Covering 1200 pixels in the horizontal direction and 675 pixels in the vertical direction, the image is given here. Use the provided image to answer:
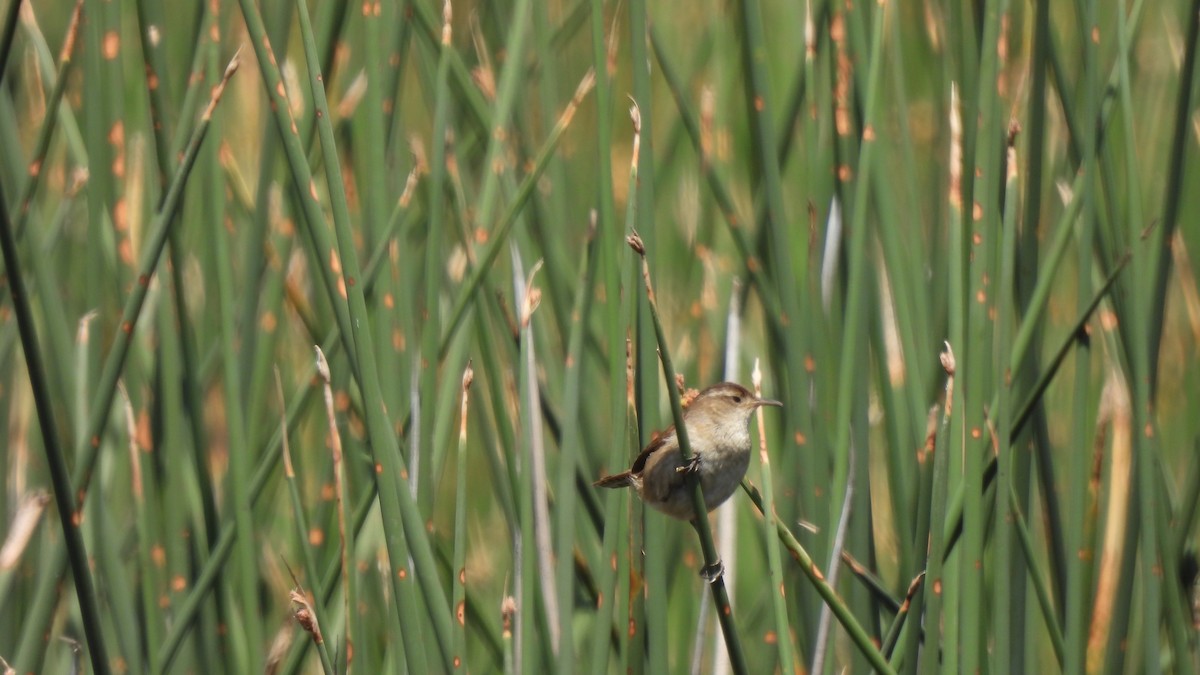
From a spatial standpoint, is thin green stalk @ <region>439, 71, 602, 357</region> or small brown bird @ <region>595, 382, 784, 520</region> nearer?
thin green stalk @ <region>439, 71, 602, 357</region>

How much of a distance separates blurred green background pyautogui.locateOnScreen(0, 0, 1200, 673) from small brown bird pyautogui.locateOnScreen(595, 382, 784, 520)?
7 cm

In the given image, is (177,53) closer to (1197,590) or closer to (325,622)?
(325,622)

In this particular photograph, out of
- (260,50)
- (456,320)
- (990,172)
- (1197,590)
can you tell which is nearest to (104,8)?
(260,50)

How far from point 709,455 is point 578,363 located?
1.33ft

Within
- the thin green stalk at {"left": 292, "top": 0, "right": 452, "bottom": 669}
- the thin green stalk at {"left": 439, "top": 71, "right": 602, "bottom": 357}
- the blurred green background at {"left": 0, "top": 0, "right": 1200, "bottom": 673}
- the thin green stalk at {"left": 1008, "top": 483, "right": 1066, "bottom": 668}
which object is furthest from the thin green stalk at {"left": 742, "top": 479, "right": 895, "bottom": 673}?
the thin green stalk at {"left": 439, "top": 71, "right": 602, "bottom": 357}

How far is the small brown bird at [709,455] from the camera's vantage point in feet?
6.36

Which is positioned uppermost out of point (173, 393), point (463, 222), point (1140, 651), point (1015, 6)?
point (1015, 6)

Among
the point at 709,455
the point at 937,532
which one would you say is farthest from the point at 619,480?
the point at 937,532

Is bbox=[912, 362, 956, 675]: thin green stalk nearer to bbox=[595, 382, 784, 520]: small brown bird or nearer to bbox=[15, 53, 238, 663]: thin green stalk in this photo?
bbox=[595, 382, 784, 520]: small brown bird

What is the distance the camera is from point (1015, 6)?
6.87 feet

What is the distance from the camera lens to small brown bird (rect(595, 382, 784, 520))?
6.36 ft

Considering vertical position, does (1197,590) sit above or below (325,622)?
below

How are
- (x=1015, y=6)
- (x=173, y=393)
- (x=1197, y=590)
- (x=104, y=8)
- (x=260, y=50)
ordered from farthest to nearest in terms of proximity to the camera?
(x=1015, y=6), (x=1197, y=590), (x=173, y=393), (x=104, y=8), (x=260, y=50)

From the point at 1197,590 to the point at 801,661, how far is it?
1.93 ft
